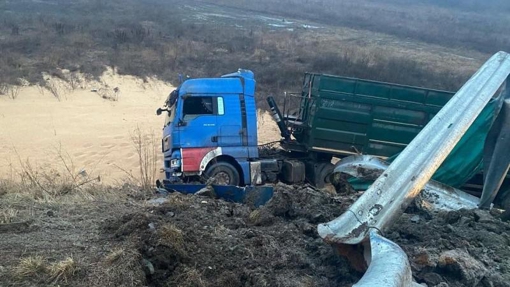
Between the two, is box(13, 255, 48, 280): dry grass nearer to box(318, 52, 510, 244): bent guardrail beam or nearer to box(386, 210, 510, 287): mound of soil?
box(318, 52, 510, 244): bent guardrail beam

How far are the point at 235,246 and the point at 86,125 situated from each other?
13.8 metres

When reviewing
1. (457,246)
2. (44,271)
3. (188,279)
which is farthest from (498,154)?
(44,271)

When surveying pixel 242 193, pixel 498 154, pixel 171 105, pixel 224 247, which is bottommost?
pixel 242 193

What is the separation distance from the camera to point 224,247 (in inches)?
200

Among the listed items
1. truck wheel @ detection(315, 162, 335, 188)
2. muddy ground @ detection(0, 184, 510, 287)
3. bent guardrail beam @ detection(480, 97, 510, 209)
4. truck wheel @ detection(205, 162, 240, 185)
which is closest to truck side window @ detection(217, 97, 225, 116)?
truck wheel @ detection(205, 162, 240, 185)

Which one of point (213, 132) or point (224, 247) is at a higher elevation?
point (224, 247)

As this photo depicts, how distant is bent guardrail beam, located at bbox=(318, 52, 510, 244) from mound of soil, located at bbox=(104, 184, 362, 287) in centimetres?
30

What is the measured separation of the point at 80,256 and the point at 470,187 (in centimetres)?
918

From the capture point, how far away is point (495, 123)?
6961 millimetres

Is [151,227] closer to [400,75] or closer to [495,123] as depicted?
[495,123]

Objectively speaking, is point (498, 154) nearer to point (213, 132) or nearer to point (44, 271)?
point (44, 271)

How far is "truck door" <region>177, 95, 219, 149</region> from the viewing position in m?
12.2

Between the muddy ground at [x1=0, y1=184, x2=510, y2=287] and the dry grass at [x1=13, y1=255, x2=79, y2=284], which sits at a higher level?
the dry grass at [x1=13, y1=255, x2=79, y2=284]

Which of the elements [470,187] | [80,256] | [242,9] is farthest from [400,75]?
[242,9]
